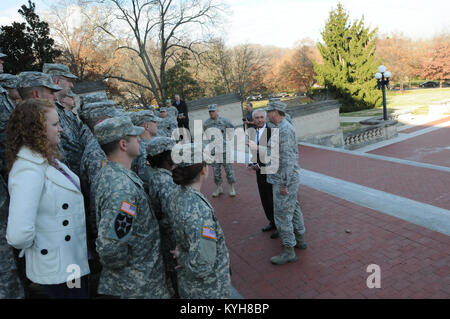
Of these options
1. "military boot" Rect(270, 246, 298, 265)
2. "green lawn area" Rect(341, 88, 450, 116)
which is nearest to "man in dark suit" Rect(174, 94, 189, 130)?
"military boot" Rect(270, 246, 298, 265)

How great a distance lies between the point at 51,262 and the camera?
7.36ft

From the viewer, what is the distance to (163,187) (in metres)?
2.69

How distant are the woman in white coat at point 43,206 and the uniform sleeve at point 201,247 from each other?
0.89 metres

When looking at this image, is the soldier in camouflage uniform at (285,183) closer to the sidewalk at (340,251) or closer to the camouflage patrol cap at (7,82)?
the sidewalk at (340,251)

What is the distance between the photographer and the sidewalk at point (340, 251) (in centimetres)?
369

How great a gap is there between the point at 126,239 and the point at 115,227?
0.41 ft

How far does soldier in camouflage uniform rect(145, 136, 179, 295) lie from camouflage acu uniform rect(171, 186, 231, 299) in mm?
303

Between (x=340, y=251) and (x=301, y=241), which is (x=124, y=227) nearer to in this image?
(x=301, y=241)

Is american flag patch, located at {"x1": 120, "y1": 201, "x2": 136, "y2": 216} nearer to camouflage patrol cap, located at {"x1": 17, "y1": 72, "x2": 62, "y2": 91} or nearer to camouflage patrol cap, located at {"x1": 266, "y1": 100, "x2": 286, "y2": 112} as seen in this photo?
camouflage patrol cap, located at {"x1": 17, "y1": 72, "x2": 62, "y2": 91}

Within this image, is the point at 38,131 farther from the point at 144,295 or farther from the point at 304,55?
the point at 304,55

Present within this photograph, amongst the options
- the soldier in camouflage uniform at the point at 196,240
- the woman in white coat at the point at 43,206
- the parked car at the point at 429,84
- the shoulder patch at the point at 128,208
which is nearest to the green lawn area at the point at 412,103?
the parked car at the point at 429,84

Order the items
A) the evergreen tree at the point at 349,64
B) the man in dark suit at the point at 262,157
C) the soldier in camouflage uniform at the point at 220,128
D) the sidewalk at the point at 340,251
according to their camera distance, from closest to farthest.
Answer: the sidewalk at the point at 340,251 < the man in dark suit at the point at 262,157 < the soldier in camouflage uniform at the point at 220,128 < the evergreen tree at the point at 349,64

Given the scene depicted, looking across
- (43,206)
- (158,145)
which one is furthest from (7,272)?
(158,145)

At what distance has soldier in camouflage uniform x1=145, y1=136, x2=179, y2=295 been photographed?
268 centimetres
